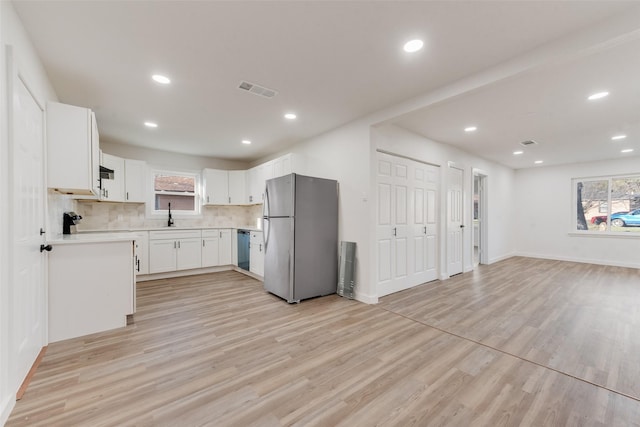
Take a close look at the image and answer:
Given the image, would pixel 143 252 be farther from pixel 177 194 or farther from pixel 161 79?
pixel 161 79

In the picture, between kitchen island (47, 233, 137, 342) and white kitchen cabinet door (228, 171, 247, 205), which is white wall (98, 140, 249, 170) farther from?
→ kitchen island (47, 233, 137, 342)

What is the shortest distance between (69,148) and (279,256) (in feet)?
8.63

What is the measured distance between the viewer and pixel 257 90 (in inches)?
117

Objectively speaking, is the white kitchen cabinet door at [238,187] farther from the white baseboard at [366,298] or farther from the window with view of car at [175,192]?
the white baseboard at [366,298]

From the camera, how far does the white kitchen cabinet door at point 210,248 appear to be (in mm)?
5512

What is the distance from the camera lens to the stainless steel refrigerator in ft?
12.1

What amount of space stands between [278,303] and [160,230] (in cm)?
297

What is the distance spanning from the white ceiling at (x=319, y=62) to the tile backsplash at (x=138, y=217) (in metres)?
1.72

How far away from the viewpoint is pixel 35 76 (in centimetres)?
223

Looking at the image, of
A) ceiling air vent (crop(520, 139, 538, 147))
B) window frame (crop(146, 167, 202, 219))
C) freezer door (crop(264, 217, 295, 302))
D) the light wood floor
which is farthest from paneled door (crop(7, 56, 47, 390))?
ceiling air vent (crop(520, 139, 538, 147))

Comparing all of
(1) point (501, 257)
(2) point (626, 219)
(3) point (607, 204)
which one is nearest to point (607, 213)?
(3) point (607, 204)

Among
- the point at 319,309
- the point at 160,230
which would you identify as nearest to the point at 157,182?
the point at 160,230

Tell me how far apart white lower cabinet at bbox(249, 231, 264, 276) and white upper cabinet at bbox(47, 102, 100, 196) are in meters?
2.56

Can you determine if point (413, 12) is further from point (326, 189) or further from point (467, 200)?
point (467, 200)
